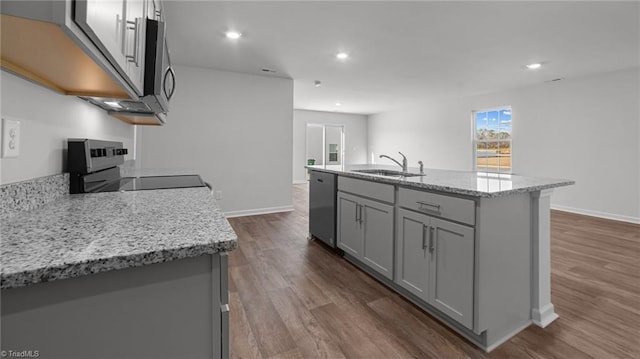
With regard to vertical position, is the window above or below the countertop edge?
above

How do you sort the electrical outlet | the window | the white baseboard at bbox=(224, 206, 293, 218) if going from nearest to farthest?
1. the electrical outlet
2. the white baseboard at bbox=(224, 206, 293, 218)
3. the window

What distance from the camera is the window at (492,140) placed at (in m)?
6.12

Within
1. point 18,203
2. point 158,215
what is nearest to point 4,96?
point 18,203

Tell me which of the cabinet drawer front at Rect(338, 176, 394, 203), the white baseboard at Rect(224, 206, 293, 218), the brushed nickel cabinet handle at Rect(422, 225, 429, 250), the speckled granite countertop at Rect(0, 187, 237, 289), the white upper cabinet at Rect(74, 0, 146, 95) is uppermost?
the white upper cabinet at Rect(74, 0, 146, 95)

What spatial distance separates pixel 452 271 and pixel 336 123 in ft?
27.0

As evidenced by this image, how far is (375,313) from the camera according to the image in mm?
1907

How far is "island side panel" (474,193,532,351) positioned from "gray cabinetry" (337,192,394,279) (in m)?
0.68

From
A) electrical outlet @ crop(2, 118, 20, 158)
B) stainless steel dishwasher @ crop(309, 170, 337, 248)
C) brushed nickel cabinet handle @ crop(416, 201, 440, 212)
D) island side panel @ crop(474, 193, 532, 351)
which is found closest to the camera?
electrical outlet @ crop(2, 118, 20, 158)

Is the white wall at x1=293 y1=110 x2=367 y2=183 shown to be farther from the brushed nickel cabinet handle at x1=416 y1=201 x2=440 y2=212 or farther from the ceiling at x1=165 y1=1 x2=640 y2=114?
the brushed nickel cabinet handle at x1=416 y1=201 x2=440 y2=212

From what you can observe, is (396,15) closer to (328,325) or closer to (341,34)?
(341,34)

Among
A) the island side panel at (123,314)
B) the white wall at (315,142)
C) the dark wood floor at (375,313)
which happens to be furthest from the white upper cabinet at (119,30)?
the white wall at (315,142)

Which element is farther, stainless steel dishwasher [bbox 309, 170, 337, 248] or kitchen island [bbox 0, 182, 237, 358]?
stainless steel dishwasher [bbox 309, 170, 337, 248]

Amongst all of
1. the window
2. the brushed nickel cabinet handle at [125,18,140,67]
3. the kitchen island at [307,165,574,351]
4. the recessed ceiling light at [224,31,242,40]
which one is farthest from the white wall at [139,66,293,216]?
the window

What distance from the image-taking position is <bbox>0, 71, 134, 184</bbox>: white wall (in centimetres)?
90
